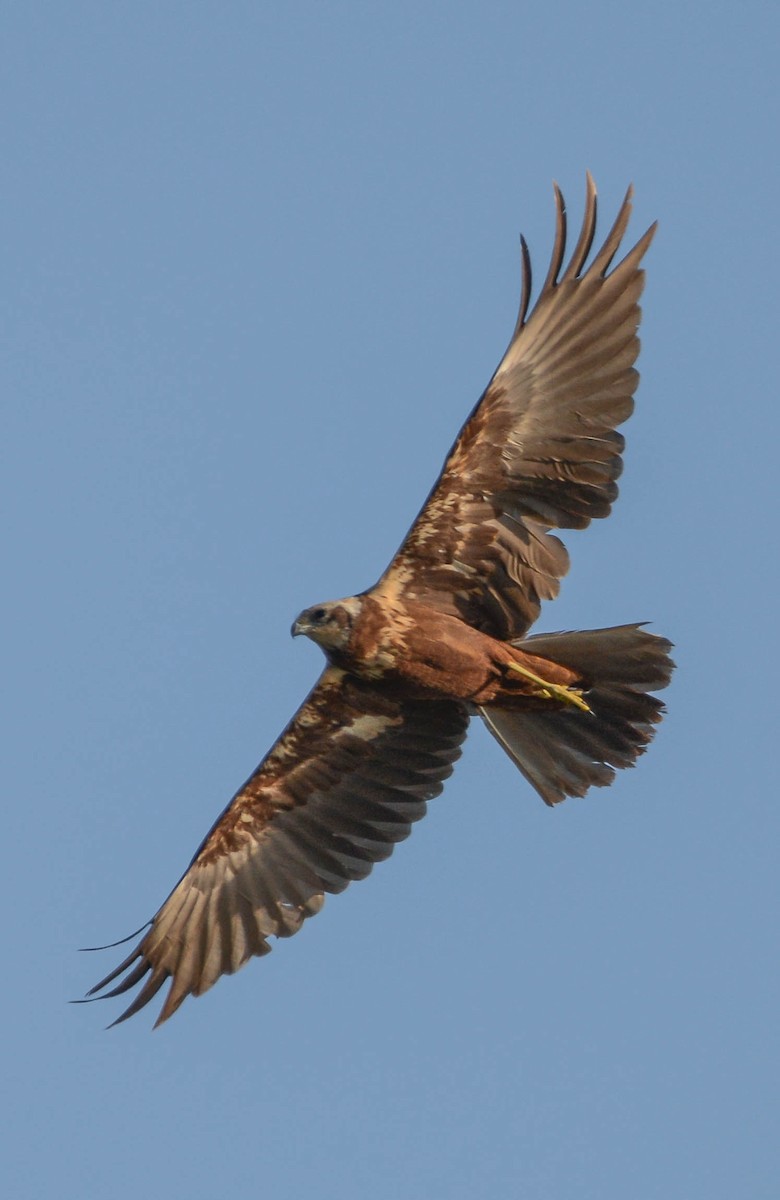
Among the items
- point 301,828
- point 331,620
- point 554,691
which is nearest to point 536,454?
point 554,691

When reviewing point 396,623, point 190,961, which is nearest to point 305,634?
point 396,623

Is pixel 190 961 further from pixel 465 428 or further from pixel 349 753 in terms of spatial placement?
pixel 465 428

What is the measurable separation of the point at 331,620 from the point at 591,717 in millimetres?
1749

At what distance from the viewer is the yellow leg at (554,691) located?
12.8m

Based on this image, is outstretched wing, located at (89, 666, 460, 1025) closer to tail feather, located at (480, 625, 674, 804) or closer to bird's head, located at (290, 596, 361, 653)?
tail feather, located at (480, 625, 674, 804)

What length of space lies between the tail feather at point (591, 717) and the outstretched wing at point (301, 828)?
50 centimetres

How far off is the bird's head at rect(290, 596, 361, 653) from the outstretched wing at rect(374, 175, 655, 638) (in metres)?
0.27

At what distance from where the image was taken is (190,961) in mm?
13797

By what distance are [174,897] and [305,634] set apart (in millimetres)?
2294

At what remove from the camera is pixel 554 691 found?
12.8 metres

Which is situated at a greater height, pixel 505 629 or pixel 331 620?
pixel 505 629

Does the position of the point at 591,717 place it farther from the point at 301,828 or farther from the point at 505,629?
the point at 301,828

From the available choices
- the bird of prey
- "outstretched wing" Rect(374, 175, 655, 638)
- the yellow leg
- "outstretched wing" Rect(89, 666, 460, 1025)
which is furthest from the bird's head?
the yellow leg

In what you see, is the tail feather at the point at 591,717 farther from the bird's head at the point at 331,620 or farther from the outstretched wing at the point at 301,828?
the bird's head at the point at 331,620
